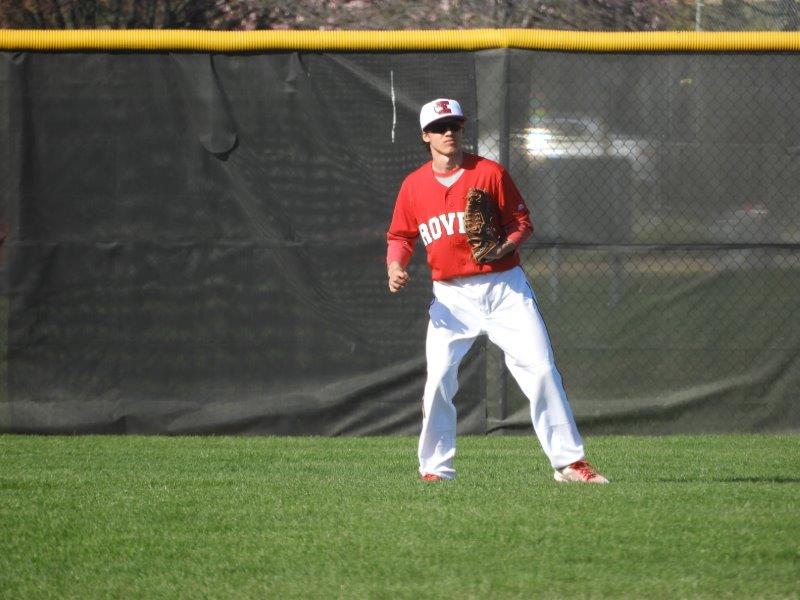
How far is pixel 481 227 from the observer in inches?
232

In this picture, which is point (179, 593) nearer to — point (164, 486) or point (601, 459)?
point (164, 486)

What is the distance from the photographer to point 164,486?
241 inches

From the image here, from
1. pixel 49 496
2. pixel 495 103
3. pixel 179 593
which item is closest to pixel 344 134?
pixel 495 103

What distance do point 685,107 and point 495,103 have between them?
1319 millimetres

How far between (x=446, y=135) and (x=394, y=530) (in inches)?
85.9

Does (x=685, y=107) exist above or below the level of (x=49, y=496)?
above

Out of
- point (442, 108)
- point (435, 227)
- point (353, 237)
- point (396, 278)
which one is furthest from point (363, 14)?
point (396, 278)

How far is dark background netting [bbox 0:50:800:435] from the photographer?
8.54 metres

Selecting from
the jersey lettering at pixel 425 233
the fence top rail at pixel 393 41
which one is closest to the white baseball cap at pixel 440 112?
the jersey lettering at pixel 425 233

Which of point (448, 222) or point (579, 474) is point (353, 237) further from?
point (579, 474)

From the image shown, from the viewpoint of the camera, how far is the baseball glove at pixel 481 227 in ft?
19.4

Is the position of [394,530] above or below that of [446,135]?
below

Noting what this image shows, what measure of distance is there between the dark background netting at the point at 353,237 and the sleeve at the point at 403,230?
6.92 ft

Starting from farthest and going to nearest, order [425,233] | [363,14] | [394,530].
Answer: [363,14] < [425,233] < [394,530]
